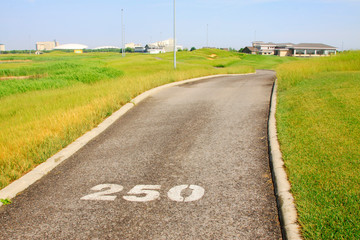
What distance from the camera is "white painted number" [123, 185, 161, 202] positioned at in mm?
4431

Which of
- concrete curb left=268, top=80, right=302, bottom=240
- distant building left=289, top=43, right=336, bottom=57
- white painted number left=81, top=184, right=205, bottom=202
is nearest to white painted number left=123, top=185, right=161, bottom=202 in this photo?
white painted number left=81, top=184, right=205, bottom=202

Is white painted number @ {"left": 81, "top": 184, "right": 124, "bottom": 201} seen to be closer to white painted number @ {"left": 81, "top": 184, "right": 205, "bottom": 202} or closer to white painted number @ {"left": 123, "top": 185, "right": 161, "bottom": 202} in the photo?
white painted number @ {"left": 81, "top": 184, "right": 205, "bottom": 202}

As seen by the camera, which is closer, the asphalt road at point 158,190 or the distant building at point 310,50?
the asphalt road at point 158,190

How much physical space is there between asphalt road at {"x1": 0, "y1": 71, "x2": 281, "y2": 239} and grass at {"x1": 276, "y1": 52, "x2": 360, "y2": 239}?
1.39 ft

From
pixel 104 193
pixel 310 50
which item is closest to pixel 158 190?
pixel 104 193

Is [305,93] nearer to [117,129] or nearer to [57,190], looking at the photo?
[117,129]

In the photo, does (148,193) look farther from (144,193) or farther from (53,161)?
(53,161)

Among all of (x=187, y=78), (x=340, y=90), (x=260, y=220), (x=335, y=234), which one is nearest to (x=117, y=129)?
(x=260, y=220)

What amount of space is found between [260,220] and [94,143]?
443 centimetres

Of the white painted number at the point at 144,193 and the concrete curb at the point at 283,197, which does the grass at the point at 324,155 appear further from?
the white painted number at the point at 144,193

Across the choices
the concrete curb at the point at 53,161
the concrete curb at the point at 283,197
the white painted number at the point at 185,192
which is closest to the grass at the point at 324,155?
the concrete curb at the point at 283,197

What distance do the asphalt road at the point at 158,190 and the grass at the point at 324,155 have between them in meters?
0.42

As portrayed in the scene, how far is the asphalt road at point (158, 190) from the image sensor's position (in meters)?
3.70

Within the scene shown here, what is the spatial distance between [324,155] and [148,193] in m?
2.88
